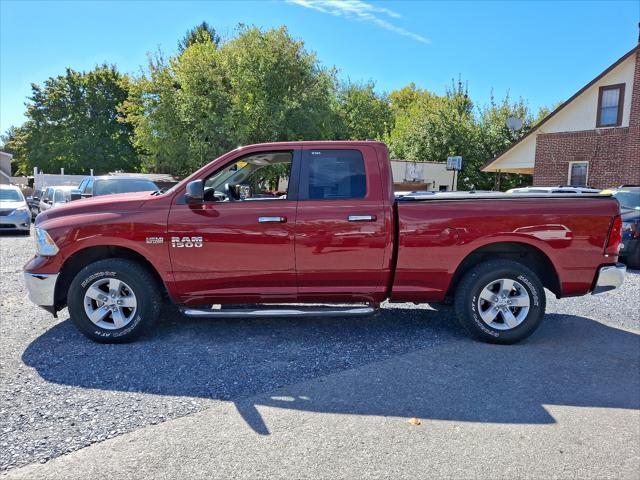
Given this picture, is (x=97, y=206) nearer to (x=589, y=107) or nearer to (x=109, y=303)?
(x=109, y=303)

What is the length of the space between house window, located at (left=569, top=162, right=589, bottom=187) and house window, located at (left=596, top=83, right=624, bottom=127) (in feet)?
5.67

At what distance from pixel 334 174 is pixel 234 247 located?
4.08ft

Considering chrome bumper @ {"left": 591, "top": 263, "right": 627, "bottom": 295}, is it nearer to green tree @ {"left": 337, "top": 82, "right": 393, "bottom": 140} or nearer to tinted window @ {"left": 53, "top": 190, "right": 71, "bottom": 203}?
tinted window @ {"left": 53, "top": 190, "right": 71, "bottom": 203}

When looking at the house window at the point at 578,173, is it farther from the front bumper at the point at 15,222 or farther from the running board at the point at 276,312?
the front bumper at the point at 15,222

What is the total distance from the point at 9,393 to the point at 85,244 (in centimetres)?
153

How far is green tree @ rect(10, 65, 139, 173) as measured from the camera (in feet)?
158

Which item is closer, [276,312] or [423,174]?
[276,312]

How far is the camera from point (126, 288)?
16.0ft

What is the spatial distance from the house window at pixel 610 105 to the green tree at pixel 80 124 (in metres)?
41.4

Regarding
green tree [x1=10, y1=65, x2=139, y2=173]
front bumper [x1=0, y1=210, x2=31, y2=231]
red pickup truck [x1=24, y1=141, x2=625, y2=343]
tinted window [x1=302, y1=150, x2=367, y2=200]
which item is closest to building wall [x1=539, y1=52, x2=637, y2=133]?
red pickup truck [x1=24, y1=141, x2=625, y2=343]

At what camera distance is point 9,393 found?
3.77 meters

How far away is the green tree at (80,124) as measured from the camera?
48281mm

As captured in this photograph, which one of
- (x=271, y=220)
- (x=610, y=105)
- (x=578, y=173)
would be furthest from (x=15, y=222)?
(x=610, y=105)

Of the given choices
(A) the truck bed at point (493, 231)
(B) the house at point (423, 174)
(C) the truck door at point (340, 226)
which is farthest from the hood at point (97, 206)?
(B) the house at point (423, 174)
